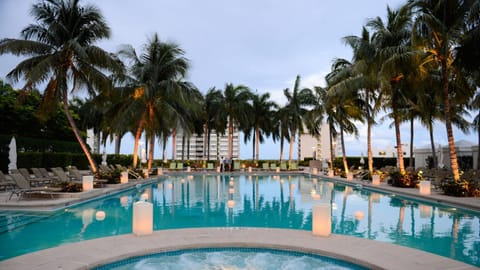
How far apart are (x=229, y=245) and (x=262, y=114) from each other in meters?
33.3

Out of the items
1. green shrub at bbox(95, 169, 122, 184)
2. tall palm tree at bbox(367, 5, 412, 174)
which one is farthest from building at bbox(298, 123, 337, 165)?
green shrub at bbox(95, 169, 122, 184)

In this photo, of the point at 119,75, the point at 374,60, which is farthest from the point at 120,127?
the point at 374,60

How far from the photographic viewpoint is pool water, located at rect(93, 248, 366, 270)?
5500 mm

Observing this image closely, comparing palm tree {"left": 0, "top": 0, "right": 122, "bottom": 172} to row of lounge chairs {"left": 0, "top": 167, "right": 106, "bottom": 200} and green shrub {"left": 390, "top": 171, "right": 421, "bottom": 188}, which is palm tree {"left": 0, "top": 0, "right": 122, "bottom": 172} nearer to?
row of lounge chairs {"left": 0, "top": 167, "right": 106, "bottom": 200}

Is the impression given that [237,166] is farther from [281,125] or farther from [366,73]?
[366,73]

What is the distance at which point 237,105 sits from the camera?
36.7 meters

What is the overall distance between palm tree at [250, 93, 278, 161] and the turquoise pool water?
2522 centimetres

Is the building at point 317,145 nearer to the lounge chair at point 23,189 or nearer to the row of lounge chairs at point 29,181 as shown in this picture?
the row of lounge chairs at point 29,181

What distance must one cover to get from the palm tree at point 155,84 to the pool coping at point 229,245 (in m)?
15.8

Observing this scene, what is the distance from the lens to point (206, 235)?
6.86 m

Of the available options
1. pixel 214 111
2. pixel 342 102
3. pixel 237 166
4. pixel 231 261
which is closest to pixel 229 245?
pixel 231 261

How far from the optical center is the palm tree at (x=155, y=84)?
71.7ft

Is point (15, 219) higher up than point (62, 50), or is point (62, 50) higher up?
point (62, 50)

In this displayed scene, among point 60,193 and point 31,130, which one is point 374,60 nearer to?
point 60,193
